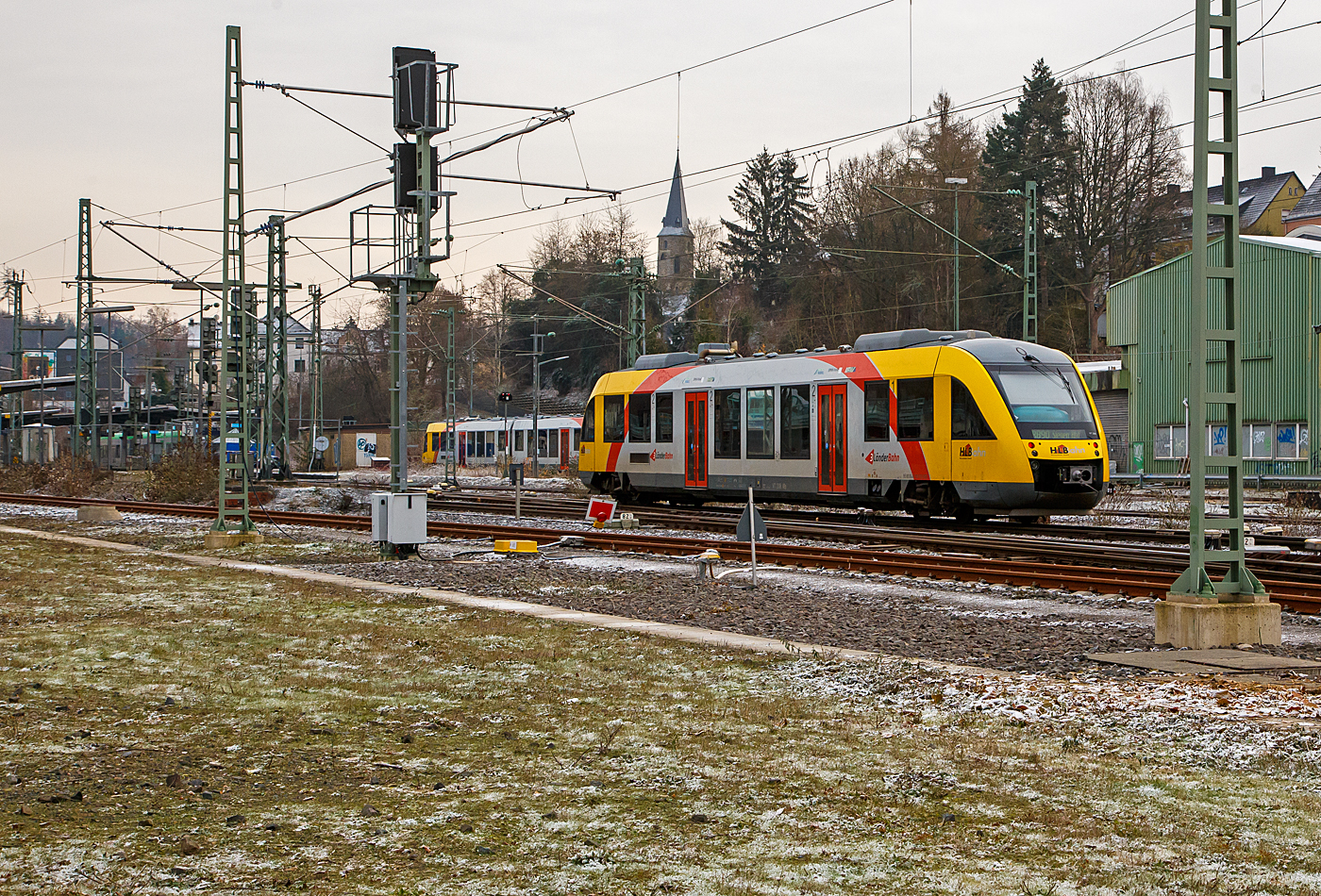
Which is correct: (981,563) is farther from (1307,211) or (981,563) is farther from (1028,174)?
(1307,211)

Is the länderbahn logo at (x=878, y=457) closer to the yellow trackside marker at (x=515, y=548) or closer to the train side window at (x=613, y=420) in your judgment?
the yellow trackside marker at (x=515, y=548)

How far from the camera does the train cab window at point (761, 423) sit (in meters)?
27.5

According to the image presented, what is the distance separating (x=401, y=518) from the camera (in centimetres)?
1992

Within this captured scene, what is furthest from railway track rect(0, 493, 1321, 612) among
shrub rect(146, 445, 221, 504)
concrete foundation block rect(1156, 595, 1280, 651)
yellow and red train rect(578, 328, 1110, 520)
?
shrub rect(146, 445, 221, 504)

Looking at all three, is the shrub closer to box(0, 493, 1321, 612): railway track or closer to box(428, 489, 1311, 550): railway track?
box(428, 489, 1311, 550): railway track

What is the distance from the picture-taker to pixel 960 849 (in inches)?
211

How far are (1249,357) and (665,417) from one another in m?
23.1

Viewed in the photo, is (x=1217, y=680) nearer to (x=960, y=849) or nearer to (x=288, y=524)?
(x=960, y=849)

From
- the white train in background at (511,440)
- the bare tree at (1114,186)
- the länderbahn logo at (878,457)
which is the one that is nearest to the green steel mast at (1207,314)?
the länderbahn logo at (878,457)

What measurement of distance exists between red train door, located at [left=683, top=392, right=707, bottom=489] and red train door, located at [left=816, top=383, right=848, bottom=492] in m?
3.78

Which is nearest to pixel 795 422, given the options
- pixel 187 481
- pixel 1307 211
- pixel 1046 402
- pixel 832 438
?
pixel 832 438

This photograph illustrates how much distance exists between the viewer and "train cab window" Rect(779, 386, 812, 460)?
26.6m

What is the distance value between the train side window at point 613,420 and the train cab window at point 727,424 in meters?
3.72

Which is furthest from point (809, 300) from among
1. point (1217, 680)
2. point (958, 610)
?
point (1217, 680)
